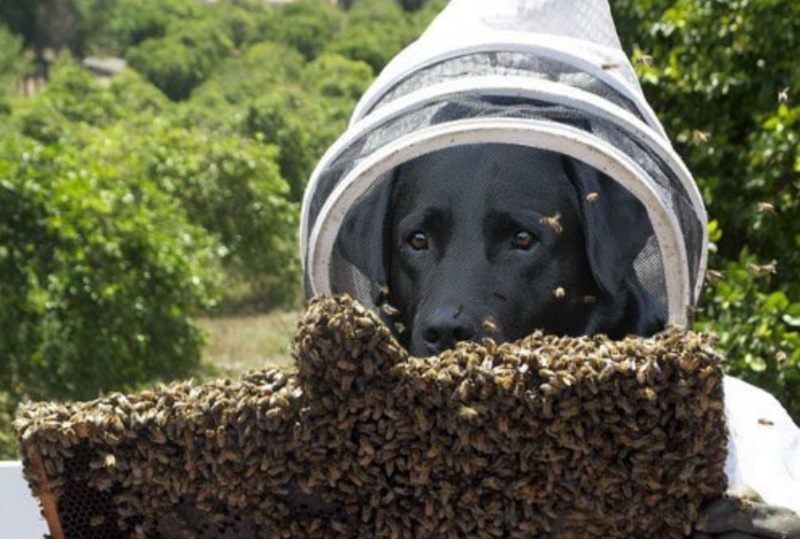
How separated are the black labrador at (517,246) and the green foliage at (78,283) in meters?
6.63

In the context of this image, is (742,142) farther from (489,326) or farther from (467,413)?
(467,413)

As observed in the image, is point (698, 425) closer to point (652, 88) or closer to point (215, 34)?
point (652, 88)

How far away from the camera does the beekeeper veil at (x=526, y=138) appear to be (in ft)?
9.27

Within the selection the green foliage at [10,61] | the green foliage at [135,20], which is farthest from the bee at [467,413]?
the green foliage at [135,20]

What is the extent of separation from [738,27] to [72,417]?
5.21 meters

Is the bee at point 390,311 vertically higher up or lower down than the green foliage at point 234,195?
higher up

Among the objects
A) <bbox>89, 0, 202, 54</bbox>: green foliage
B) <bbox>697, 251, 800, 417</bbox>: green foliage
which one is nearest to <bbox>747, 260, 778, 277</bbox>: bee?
A: <bbox>697, 251, 800, 417</bbox>: green foliage


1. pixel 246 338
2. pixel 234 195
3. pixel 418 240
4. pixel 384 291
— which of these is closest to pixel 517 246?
pixel 418 240

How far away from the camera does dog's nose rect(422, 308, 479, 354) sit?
2.77 metres

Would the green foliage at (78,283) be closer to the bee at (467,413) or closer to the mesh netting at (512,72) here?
the mesh netting at (512,72)

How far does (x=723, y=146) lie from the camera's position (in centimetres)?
667

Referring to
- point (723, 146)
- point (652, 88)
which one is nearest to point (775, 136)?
point (723, 146)

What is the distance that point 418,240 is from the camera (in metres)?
3.01

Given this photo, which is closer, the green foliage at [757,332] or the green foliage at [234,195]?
the green foliage at [757,332]
